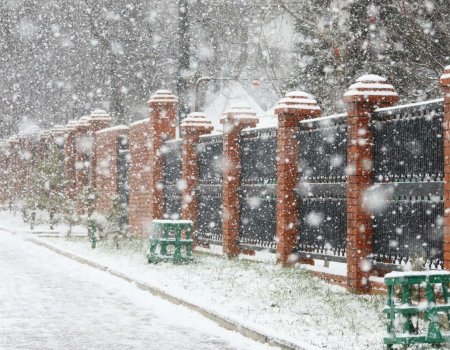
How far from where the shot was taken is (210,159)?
61.6ft

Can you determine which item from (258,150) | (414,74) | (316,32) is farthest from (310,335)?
(316,32)

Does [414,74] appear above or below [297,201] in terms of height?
above

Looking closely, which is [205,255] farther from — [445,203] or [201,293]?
[445,203]

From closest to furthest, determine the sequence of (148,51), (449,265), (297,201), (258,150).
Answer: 1. (449,265)
2. (297,201)
3. (258,150)
4. (148,51)

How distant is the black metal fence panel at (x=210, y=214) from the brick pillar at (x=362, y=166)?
19.9ft

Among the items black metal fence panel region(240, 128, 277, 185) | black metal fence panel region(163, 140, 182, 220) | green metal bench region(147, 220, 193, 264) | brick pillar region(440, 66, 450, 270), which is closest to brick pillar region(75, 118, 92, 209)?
black metal fence panel region(163, 140, 182, 220)

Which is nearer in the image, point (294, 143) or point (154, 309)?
point (154, 309)

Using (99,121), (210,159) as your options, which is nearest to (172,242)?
(210,159)

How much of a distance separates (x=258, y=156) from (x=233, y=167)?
3.15 feet

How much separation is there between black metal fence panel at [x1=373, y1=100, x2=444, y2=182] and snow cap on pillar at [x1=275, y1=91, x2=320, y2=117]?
2593mm

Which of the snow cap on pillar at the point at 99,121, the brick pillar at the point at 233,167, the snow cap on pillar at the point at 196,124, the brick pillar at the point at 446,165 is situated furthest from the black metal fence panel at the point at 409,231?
the snow cap on pillar at the point at 99,121

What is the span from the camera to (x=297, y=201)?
14.7 meters

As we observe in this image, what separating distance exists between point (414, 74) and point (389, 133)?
10338mm

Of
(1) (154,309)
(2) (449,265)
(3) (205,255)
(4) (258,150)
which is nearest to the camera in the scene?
(2) (449,265)
